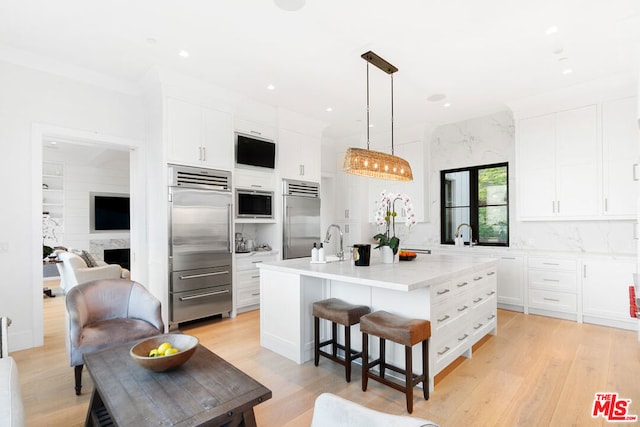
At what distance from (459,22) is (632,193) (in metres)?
3.05

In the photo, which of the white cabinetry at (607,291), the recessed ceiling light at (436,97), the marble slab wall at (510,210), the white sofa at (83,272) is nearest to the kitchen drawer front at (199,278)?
the white sofa at (83,272)

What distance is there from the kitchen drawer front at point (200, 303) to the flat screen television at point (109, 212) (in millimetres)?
5386

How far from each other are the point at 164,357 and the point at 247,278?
10.1ft

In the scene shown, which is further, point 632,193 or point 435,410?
point 632,193

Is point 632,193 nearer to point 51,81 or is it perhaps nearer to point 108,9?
point 108,9

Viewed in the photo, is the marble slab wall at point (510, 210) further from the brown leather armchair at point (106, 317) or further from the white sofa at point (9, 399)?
the white sofa at point (9, 399)

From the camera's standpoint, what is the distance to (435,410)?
2225 mm

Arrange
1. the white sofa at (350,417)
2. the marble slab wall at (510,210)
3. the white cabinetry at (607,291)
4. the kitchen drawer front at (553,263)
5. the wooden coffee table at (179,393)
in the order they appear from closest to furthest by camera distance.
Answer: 1. the white sofa at (350,417)
2. the wooden coffee table at (179,393)
3. the white cabinetry at (607,291)
4. the kitchen drawer front at (553,263)
5. the marble slab wall at (510,210)

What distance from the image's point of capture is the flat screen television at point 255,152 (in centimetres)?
461

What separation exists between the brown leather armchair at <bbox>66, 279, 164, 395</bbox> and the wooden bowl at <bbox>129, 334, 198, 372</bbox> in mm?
859

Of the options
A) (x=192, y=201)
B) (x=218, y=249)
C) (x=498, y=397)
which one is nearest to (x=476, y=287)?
(x=498, y=397)

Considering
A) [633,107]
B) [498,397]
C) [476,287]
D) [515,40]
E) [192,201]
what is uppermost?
[515,40]

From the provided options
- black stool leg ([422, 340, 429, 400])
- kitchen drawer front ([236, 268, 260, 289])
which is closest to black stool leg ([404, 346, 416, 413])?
black stool leg ([422, 340, 429, 400])

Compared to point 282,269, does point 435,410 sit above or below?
below
